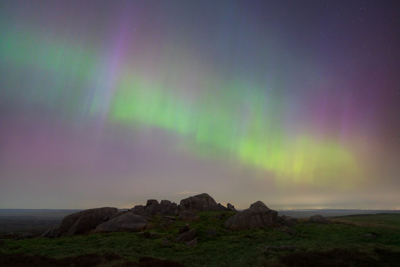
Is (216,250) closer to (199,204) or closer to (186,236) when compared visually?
(186,236)

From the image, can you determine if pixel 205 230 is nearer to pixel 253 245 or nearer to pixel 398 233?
pixel 253 245

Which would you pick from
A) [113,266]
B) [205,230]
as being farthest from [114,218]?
[113,266]

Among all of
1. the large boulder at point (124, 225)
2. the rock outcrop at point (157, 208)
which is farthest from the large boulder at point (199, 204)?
the large boulder at point (124, 225)

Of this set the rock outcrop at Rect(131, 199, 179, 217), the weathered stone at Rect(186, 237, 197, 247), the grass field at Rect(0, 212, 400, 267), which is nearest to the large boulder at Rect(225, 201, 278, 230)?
the grass field at Rect(0, 212, 400, 267)

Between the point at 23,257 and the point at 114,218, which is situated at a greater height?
the point at 114,218

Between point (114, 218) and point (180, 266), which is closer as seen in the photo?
point (180, 266)

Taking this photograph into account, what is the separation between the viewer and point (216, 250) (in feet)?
92.3

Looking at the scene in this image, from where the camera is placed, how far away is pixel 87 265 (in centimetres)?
1952

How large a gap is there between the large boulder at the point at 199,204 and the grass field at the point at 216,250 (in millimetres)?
19315

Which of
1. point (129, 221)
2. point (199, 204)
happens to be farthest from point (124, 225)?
point (199, 204)

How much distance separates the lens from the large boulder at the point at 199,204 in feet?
199

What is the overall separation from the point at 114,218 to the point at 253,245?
83.7ft

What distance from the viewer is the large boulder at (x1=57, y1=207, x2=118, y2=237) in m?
39.4

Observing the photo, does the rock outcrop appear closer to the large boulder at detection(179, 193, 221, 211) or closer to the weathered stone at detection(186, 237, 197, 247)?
the large boulder at detection(179, 193, 221, 211)
